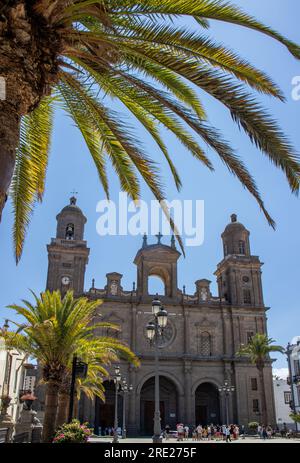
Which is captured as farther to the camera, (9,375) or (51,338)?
(9,375)

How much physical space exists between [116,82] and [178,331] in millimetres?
41551

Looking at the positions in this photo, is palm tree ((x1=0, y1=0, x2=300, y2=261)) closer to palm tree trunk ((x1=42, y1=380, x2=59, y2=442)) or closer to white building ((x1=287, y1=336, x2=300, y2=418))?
palm tree trunk ((x1=42, y1=380, x2=59, y2=442))

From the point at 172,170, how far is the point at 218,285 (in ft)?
153

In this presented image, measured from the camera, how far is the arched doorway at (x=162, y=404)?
142 feet

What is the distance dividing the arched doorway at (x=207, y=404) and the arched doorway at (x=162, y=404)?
271cm

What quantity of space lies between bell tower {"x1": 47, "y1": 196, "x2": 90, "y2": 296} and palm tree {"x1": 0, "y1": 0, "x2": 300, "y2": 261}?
120 feet

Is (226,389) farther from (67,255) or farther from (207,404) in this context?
(67,255)

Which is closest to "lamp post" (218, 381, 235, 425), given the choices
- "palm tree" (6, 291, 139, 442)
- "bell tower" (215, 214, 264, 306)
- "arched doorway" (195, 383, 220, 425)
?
"arched doorway" (195, 383, 220, 425)

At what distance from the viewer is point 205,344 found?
154ft

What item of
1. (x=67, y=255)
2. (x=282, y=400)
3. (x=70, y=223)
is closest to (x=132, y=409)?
(x=67, y=255)

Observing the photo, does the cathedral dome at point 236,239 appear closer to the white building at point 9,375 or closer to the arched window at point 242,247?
the arched window at point 242,247
